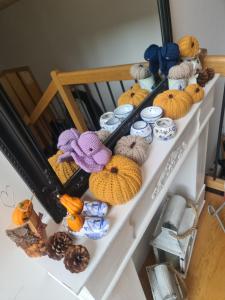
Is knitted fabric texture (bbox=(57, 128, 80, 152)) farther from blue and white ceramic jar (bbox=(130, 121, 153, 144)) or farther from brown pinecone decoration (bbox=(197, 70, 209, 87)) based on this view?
brown pinecone decoration (bbox=(197, 70, 209, 87))

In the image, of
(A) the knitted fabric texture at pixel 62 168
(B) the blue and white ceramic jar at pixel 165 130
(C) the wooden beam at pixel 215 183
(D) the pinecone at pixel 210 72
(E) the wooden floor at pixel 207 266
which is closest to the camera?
(A) the knitted fabric texture at pixel 62 168

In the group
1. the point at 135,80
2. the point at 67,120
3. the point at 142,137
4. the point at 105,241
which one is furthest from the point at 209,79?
the point at 105,241

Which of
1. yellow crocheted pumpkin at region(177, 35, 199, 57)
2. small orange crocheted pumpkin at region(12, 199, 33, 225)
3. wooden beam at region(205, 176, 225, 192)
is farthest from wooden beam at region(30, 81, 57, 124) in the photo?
wooden beam at region(205, 176, 225, 192)

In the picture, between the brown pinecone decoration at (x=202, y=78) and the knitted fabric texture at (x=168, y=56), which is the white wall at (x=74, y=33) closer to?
the knitted fabric texture at (x=168, y=56)

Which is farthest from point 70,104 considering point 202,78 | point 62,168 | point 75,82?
point 202,78

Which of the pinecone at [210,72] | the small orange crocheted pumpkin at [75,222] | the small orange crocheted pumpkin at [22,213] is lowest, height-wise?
the pinecone at [210,72]

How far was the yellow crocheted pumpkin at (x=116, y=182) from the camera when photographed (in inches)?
19.7

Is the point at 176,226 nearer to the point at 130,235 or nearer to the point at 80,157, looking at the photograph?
the point at 130,235

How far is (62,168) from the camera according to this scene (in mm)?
536

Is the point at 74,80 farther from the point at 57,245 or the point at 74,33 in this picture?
the point at 57,245

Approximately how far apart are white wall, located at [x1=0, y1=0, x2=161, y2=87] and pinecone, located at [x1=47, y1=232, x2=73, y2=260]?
34cm

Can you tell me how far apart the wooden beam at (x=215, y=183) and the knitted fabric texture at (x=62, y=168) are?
1047mm

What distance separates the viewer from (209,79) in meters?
0.88

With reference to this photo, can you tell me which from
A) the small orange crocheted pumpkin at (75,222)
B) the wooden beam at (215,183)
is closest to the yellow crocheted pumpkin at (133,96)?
the small orange crocheted pumpkin at (75,222)
